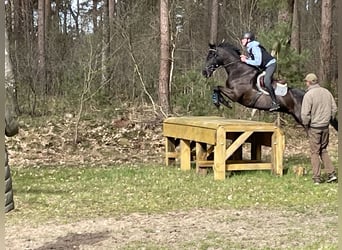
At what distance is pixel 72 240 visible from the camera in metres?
4.06

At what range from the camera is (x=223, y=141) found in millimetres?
6391

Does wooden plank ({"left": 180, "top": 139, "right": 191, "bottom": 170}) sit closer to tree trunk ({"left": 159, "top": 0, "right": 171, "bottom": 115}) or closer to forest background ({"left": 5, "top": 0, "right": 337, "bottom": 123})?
forest background ({"left": 5, "top": 0, "right": 337, "bottom": 123})

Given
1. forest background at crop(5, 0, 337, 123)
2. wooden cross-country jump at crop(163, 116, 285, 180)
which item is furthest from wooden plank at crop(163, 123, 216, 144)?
forest background at crop(5, 0, 337, 123)

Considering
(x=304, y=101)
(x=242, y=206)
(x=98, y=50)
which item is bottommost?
(x=242, y=206)

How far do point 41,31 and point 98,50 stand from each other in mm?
1898

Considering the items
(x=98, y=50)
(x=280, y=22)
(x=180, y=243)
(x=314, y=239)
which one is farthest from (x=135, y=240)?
(x=98, y=50)

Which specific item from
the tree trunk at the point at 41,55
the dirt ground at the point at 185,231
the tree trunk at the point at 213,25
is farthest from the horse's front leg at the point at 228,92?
the tree trunk at the point at 213,25

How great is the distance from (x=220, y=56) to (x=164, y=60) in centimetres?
286

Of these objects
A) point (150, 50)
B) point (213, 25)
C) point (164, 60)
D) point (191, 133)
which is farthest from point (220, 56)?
point (213, 25)

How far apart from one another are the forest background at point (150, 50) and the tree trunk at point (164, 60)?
0.05ft

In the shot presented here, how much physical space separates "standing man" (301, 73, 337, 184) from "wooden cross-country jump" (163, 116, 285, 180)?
436mm

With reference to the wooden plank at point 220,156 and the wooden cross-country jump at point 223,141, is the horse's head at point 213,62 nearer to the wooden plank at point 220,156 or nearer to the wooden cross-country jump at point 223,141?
the wooden cross-country jump at point 223,141

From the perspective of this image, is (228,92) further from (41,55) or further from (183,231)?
(41,55)

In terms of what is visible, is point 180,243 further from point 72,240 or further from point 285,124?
point 285,124
